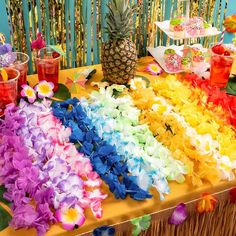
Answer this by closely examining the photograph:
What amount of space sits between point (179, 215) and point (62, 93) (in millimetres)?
610

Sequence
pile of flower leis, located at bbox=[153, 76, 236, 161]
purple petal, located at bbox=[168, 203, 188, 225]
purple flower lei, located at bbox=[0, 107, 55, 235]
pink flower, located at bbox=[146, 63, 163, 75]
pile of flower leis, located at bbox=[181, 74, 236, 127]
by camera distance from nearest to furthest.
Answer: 1. purple flower lei, located at bbox=[0, 107, 55, 235]
2. purple petal, located at bbox=[168, 203, 188, 225]
3. pile of flower leis, located at bbox=[153, 76, 236, 161]
4. pile of flower leis, located at bbox=[181, 74, 236, 127]
5. pink flower, located at bbox=[146, 63, 163, 75]

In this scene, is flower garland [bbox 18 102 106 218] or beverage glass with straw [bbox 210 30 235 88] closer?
flower garland [bbox 18 102 106 218]

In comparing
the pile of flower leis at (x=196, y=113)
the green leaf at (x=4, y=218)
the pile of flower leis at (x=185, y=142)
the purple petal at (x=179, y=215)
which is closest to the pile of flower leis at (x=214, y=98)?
the pile of flower leis at (x=196, y=113)

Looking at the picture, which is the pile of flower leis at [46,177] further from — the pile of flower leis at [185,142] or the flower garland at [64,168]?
the pile of flower leis at [185,142]

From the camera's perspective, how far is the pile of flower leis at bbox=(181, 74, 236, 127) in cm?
129

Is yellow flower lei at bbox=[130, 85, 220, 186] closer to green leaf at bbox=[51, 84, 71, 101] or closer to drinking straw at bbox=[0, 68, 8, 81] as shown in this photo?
green leaf at bbox=[51, 84, 71, 101]

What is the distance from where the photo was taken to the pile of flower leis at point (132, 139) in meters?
1.05

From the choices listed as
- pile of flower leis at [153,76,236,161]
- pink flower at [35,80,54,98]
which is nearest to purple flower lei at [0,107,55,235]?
pink flower at [35,80,54,98]

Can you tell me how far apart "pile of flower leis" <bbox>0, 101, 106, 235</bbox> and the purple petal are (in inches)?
7.2

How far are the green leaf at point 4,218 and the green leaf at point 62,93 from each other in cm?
52

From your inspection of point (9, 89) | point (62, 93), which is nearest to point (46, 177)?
point (9, 89)

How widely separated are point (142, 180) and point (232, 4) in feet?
3.89

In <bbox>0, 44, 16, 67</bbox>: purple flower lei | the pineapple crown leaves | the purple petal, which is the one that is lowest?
the purple petal

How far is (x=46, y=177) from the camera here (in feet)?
3.32
